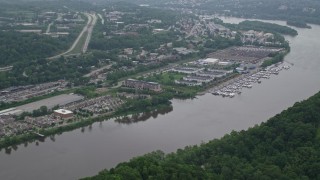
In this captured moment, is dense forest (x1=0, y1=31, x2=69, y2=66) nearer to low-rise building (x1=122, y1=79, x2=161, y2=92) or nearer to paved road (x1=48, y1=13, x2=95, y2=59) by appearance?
paved road (x1=48, y1=13, x2=95, y2=59)

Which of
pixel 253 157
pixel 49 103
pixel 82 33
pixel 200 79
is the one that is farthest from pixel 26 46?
pixel 253 157

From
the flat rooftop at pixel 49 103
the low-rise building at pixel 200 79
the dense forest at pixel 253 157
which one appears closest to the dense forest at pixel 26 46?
the flat rooftop at pixel 49 103

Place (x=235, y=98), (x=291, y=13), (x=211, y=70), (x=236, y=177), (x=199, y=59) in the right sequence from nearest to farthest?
(x=236, y=177)
(x=235, y=98)
(x=211, y=70)
(x=199, y=59)
(x=291, y=13)

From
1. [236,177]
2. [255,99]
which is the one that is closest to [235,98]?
[255,99]

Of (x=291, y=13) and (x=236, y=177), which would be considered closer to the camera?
(x=236, y=177)

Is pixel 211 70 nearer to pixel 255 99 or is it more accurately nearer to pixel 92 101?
pixel 255 99

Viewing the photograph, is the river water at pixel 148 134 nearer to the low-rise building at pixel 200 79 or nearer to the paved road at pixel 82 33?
the low-rise building at pixel 200 79
